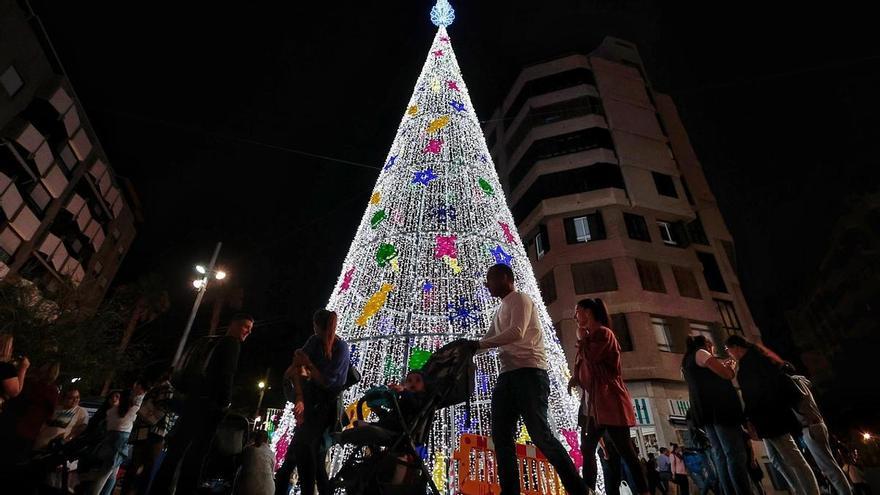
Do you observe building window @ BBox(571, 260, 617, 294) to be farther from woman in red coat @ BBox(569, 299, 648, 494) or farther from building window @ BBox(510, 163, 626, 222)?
woman in red coat @ BBox(569, 299, 648, 494)

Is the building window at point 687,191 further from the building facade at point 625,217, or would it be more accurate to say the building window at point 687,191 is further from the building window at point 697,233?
the building window at point 697,233

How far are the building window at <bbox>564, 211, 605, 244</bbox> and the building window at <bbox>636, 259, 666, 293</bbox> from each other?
2.29 meters

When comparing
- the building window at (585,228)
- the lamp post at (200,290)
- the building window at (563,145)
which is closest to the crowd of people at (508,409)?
the lamp post at (200,290)

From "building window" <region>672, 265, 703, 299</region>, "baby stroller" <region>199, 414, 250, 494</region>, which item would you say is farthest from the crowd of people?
"building window" <region>672, 265, 703, 299</region>

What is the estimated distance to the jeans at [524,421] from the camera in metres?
2.49

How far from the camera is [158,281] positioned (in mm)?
24000

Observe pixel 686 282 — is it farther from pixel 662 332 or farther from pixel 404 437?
pixel 404 437

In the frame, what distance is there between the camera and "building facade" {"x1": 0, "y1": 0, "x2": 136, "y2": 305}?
19500 mm

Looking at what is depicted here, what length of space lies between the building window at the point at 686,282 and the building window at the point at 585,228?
388 centimetres

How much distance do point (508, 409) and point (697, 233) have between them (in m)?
24.3

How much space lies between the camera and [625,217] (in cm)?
2139

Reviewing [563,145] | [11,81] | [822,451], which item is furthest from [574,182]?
[11,81]

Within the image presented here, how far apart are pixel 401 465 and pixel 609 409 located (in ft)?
5.02

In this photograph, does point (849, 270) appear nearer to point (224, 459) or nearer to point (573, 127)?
point (573, 127)
